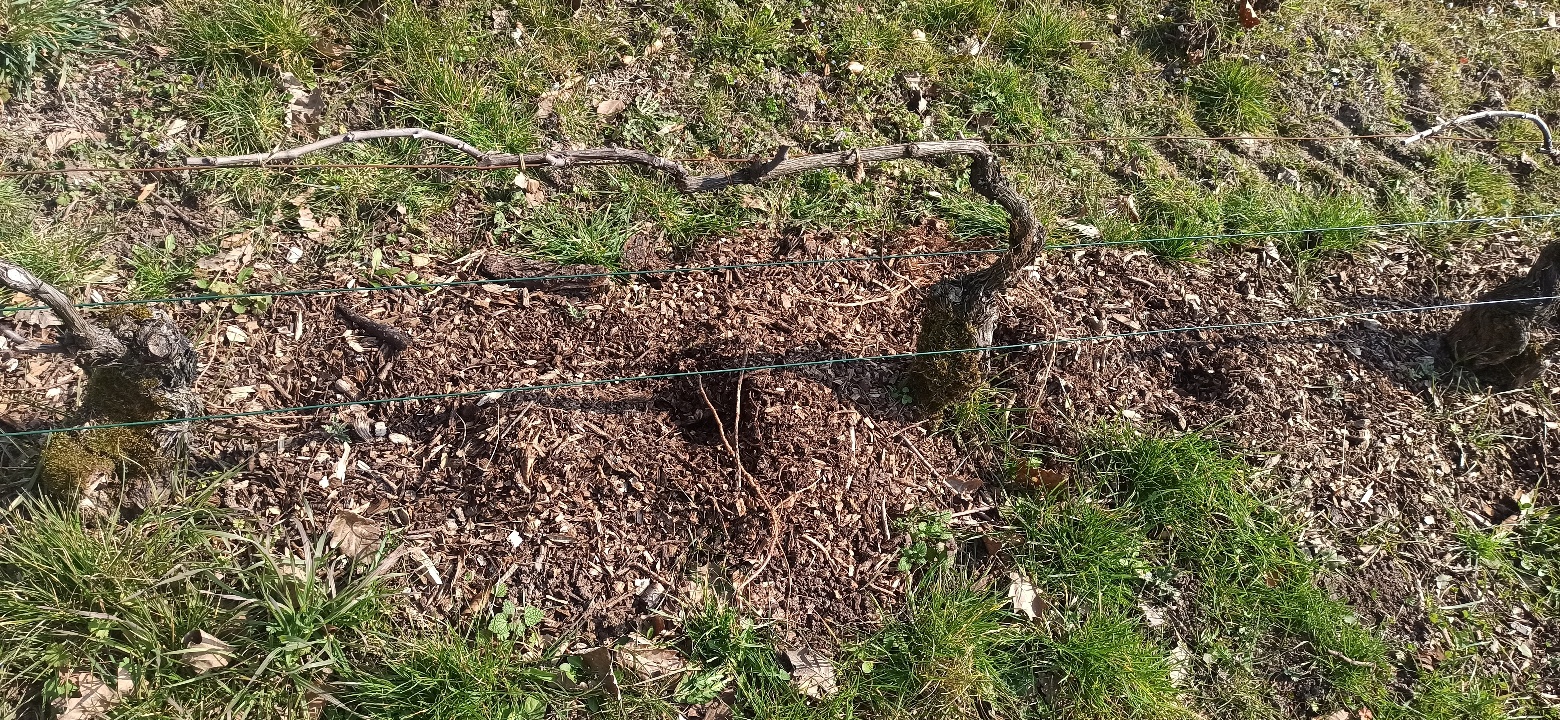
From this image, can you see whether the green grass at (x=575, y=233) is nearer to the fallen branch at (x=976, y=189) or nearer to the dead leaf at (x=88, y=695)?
the fallen branch at (x=976, y=189)

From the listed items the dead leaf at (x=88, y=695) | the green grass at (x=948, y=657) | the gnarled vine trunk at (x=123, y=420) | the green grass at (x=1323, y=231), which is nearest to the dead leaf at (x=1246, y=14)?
the green grass at (x=1323, y=231)

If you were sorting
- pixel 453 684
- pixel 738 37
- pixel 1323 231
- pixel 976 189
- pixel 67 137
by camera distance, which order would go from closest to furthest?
pixel 453 684, pixel 976 189, pixel 67 137, pixel 1323 231, pixel 738 37

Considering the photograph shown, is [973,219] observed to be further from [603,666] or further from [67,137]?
[67,137]

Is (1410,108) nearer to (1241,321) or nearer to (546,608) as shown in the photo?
(1241,321)

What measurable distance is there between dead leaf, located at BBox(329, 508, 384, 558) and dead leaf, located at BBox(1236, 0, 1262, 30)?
4.92 meters

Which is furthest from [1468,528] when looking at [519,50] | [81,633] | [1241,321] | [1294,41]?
[81,633]

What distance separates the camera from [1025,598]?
283 cm

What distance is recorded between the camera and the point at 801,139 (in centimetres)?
384

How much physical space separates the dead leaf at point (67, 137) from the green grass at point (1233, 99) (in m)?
5.00

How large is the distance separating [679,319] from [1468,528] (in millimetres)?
3143

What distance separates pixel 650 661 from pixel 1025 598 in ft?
4.14

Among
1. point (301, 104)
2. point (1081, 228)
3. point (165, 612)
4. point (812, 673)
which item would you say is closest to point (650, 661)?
point (812, 673)

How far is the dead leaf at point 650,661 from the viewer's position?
252 cm

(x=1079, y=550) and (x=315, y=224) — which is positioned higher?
(x=315, y=224)
